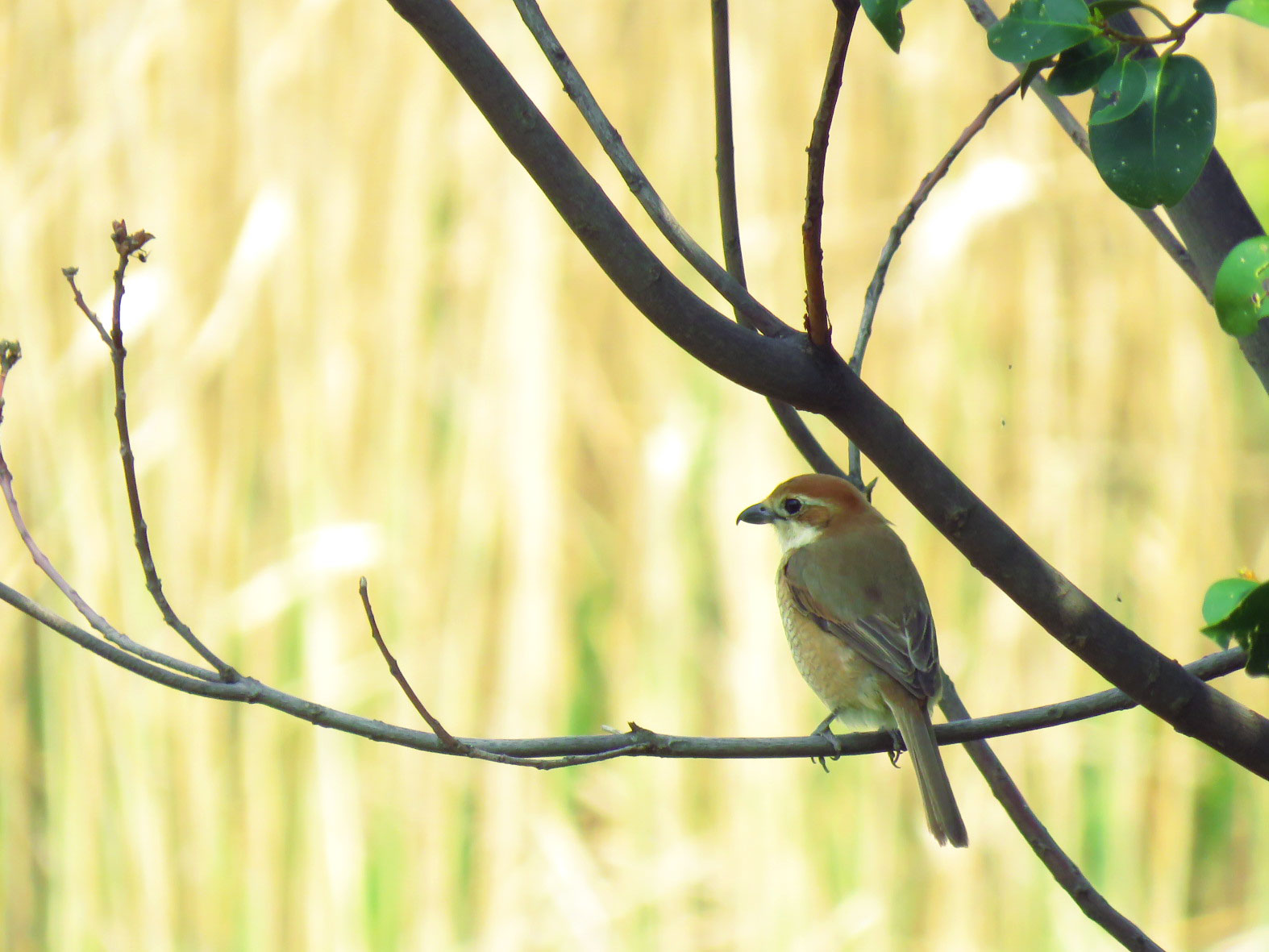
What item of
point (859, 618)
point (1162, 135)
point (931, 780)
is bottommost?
point (931, 780)

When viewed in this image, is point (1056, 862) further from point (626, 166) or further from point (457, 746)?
point (626, 166)

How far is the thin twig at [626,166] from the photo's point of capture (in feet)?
4.22

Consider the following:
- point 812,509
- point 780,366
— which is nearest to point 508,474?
point 812,509

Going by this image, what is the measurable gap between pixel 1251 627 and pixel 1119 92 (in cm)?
49

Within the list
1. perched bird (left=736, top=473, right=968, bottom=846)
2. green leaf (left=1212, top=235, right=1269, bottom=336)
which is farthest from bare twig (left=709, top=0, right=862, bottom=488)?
perched bird (left=736, top=473, right=968, bottom=846)

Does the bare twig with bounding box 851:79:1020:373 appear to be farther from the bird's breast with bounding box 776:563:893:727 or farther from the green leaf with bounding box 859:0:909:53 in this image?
the bird's breast with bounding box 776:563:893:727

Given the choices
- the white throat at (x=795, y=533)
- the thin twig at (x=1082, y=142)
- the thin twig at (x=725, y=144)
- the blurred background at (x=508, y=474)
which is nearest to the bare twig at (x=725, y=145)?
the thin twig at (x=725, y=144)

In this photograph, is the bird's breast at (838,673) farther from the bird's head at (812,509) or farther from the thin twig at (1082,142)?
the thin twig at (1082,142)

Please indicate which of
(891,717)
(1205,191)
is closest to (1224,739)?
(1205,191)

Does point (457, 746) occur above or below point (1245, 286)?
below

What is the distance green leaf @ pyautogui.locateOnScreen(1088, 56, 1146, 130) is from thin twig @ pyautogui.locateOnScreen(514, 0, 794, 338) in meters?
0.37

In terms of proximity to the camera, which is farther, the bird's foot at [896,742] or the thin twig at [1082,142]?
the bird's foot at [896,742]

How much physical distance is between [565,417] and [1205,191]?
2.26 m

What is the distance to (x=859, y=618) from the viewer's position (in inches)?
103
